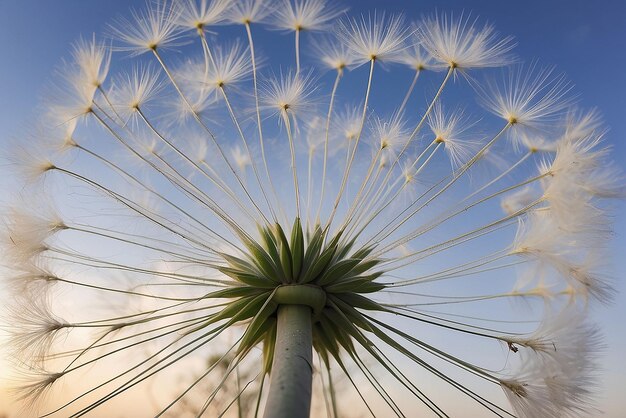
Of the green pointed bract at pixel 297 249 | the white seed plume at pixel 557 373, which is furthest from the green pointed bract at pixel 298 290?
the white seed plume at pixel 557 373

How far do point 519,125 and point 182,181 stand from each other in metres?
4.53

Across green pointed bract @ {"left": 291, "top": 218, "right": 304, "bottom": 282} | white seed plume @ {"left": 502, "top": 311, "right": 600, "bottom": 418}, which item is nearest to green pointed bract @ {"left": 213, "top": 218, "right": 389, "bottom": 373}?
green pointed bract @ {"left": 291, "top": 218, "right": 304, "bottom": 282}

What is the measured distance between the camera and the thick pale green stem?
5328 mm

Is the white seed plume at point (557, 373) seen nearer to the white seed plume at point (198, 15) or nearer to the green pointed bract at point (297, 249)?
the green pointed bract at point (297, 249)

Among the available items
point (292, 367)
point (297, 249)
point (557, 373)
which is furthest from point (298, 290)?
point (557, 373)

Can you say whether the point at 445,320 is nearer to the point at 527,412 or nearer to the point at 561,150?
the point at 527,412

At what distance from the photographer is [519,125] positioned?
8398mm

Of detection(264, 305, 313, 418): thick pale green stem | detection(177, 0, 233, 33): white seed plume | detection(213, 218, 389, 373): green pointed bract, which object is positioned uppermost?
detection(177, 0, 233, 33): white seed plume

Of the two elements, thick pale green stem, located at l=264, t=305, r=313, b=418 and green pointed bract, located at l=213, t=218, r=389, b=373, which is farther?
green pointed bract, located at l=213, t=218, r=389, b=373

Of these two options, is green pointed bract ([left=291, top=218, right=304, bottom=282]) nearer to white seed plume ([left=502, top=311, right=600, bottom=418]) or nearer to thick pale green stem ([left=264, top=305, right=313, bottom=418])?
thick pale green stem ([left=264, top=305, right=313, bottom=418])

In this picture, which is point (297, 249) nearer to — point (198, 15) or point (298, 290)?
point (298, 290)

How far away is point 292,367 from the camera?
566cm

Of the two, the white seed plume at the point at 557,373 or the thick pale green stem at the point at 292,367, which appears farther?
the white seed plume at the point at 557,373

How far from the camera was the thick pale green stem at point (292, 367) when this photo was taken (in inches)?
210
